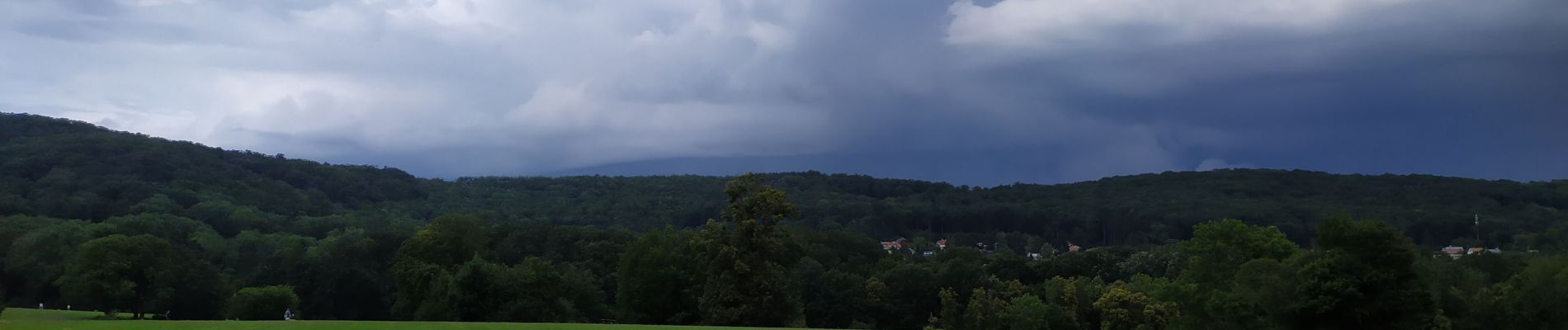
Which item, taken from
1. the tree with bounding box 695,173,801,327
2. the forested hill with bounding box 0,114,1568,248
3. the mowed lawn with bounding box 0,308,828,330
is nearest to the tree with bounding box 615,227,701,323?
the tree with bounding box 695,173,801,327

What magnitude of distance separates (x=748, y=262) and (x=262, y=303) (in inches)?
1000

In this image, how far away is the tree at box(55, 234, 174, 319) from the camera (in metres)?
48.9

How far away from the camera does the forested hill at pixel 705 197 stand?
104 metres

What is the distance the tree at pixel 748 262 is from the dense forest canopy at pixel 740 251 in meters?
0.09

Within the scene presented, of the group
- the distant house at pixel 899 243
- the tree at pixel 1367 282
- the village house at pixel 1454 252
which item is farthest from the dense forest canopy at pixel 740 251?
the village house at pixel 1454 252

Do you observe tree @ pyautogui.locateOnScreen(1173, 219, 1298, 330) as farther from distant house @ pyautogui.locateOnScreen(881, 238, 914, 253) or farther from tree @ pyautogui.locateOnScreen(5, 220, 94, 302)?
distant house @ pyautogui.locateOnScreen(881, 238, 914, 253)

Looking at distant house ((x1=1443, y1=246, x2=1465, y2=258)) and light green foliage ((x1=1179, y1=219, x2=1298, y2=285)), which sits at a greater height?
light green foliage ((x1=1179, y1=219, x2=1298, y2=285))

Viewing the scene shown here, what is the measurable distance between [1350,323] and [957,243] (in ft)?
343

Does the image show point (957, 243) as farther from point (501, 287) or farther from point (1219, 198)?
point (501, 287)

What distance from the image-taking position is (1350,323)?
29.9m

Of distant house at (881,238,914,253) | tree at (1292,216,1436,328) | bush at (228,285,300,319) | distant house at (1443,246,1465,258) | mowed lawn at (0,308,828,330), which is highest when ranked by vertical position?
tree at (1292,216,1436,328)

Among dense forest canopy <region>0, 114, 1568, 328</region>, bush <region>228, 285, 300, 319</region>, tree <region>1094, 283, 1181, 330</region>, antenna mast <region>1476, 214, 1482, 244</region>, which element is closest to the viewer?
dense forest canopy <region>0, 114, 1568, 328</region>

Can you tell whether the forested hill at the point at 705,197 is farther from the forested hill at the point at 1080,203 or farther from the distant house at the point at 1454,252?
the distant house at the point at 1454,252

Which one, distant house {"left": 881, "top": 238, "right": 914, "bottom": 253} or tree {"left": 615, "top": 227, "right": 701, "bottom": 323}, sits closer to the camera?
tree {"left": 615, "top": 227, "right": 701, "bottom": 323}
